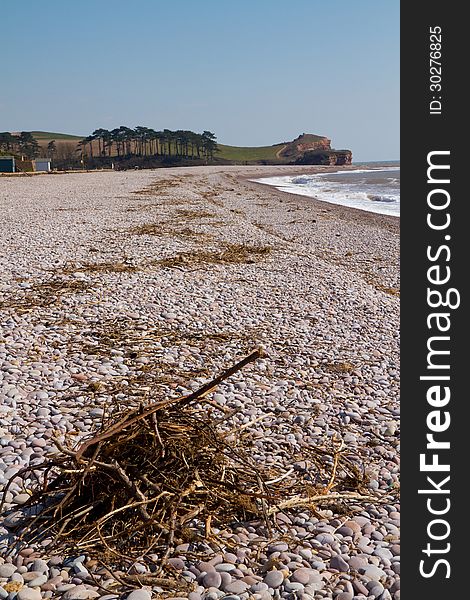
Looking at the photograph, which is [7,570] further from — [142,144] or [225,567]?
[142,144]

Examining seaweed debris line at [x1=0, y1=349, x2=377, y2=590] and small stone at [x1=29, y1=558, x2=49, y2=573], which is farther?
seaweed debris line at [x1=0, y1=349, x2=377, y2=590]

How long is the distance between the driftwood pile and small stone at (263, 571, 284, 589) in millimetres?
351

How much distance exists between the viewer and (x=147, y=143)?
126 meters

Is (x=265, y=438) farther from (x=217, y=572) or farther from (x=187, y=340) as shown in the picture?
(x=187, y=340)

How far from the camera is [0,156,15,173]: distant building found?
176 ft

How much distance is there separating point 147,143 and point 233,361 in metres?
126

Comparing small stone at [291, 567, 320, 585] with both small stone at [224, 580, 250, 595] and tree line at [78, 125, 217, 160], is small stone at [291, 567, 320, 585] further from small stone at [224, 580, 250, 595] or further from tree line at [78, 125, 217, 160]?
tree line at [78, 125, 217, 160]

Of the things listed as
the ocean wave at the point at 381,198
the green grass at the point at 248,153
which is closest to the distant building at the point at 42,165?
the ocean wave at the point at 381,198

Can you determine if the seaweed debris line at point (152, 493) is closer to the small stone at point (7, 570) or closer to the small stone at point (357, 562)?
the small stone at point (7, 570)

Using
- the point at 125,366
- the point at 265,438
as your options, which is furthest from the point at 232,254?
the point at 265,438

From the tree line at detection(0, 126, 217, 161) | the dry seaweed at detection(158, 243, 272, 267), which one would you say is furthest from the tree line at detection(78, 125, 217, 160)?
the dry seaweed at detection(158, 243, 272, 267)

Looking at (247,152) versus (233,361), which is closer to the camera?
(233,361)

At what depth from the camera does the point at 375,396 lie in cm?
516

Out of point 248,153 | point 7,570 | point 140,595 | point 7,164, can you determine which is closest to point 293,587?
point 140,595
